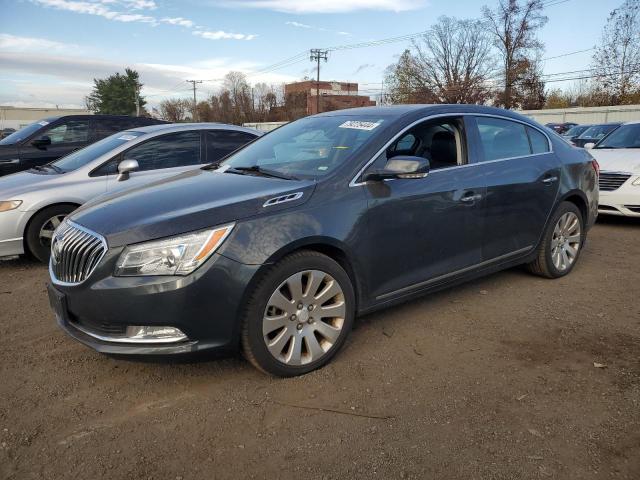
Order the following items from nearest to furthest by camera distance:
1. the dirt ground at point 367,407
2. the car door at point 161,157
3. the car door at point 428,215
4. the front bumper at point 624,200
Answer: the dirt ground at point 367,407, the car door at point 428,215, the car door at point 161,157, the front bumper at point 624,200

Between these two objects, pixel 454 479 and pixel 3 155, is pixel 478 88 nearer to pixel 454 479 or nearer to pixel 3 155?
pixel 3 155

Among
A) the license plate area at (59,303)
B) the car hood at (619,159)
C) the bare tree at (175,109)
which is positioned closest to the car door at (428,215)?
the license plate area at (59,303)

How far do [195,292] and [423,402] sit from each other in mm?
1389

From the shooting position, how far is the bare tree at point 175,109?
89938 mm

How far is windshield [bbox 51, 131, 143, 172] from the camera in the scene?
6023mm

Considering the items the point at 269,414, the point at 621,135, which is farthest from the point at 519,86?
the point at 269,414

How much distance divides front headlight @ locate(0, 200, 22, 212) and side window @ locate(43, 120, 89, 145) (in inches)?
118

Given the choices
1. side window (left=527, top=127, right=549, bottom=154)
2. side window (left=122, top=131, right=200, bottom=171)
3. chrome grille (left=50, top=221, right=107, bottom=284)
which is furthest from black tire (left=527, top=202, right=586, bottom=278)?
side window (left=122, top=131, right=200, bottom=171)

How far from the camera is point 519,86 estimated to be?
46.3 metres

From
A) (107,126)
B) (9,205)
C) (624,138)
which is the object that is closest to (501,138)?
(9,205)

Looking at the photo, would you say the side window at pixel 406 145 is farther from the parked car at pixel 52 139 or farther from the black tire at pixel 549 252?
the parked car at pixel 52 139

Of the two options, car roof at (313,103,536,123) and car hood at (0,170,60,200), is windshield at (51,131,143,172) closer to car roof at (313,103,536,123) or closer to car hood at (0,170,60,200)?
car hood at (0,170,60,200)

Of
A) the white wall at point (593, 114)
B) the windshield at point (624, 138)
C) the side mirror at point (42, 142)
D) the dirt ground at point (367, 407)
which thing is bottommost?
the dirt ground at point (367, 407)

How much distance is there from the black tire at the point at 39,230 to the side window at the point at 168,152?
0.96 meters
